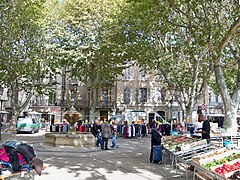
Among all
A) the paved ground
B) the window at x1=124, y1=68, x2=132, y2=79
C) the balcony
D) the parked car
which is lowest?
the paved ground

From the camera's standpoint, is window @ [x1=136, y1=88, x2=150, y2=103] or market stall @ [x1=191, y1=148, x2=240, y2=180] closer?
market stall @ [x1=191, y1=148, x2=240, y2=180]

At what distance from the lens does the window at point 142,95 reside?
128ft

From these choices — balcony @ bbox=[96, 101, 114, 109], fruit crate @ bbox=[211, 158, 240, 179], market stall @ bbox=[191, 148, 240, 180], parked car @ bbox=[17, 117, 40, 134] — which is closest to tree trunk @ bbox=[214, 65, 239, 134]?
market stall @ bbox=[191, 148, 240, 180]

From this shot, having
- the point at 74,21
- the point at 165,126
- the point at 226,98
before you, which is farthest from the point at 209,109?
the point at 226,98

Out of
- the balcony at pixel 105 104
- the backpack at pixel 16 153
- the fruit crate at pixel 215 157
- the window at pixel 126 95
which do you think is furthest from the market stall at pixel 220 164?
the balcony at pixel 105 104

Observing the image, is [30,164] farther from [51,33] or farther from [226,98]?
[51,33]

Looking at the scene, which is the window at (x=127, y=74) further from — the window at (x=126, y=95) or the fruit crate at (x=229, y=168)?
the fruit crate at (x=229, y=168)

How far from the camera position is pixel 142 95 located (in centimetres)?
3931

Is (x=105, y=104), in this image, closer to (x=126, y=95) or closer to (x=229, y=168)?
(x=126, y=95)

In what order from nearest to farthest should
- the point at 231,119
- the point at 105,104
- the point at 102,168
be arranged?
the point at 102,168 < the point at 231,119 < the point at 105,104

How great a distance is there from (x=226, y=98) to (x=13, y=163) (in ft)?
32.4

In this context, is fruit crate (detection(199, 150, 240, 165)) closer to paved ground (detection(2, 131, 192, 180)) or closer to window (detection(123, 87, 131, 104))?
paved ground (detection(2, 131, 192, 180))

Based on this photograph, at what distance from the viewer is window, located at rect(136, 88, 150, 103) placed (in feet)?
128

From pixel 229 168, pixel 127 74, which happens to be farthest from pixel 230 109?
pixel 127 74
